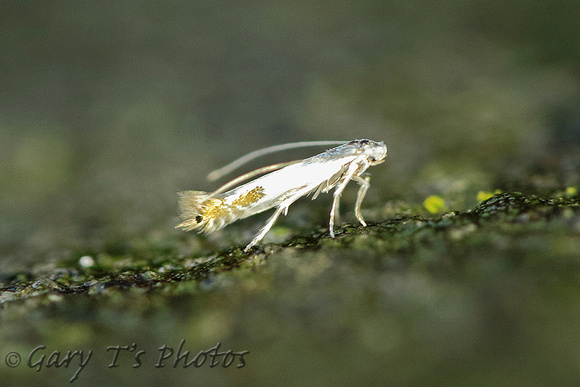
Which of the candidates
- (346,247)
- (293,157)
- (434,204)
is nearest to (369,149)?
(434,204)

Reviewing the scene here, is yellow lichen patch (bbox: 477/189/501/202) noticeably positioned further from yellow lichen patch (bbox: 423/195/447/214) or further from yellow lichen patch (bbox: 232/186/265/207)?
yellow lichen patch (bbox: 232/186/265/207)

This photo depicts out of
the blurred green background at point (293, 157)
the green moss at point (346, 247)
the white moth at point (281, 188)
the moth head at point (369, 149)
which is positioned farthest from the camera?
the moth head at point (369, 149)

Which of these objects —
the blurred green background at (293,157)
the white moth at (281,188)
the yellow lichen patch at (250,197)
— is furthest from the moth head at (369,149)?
the yellow lichen patch at (250,197)

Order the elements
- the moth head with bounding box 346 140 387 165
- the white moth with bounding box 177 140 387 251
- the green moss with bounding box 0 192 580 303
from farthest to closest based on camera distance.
Result: the moth head with bounding box 346 140 387 165 < the white moth with bounding box 177 140 387 251 < the green moss with bounding box 0 192 580 303

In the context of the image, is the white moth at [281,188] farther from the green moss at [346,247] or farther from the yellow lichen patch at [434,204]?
the yellow lichen patch at [434,204]

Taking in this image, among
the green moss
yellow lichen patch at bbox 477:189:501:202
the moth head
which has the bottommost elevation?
the green moss

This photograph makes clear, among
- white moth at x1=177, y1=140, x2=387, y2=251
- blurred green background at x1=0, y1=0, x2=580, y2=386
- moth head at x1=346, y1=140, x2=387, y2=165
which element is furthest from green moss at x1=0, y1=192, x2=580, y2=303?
moth head at x1=346, y1=140, x2=387, y2=165

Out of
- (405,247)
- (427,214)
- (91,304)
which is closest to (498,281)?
(405,247)
